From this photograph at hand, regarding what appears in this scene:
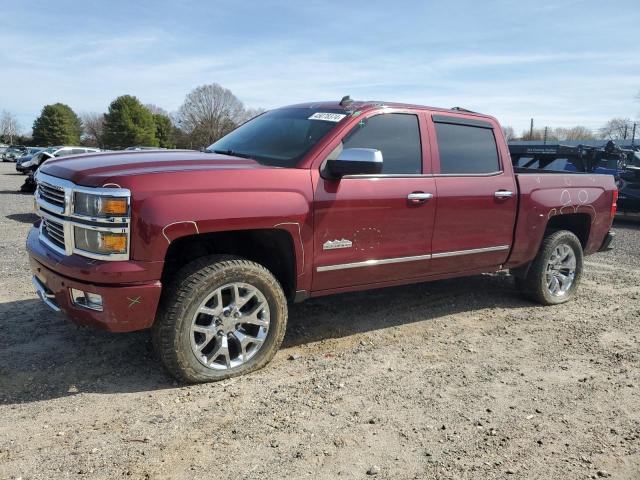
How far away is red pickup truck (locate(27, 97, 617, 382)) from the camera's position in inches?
126


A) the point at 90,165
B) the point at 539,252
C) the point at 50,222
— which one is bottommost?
the point at 539,252

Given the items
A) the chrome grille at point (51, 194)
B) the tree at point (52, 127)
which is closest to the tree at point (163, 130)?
the tree at point (52, 127)

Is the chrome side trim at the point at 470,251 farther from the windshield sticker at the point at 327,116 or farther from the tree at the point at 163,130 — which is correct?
the tree at the point at 163,130

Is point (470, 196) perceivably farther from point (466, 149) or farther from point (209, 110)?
point (209, 110)

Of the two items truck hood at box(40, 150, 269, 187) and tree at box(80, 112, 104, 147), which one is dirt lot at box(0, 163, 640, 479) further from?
tree at box(80, 112, 104, 147)

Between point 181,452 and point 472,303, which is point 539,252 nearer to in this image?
point 472,303

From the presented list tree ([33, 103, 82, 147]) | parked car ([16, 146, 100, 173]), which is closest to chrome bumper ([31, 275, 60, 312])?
parked car ([16, 146, 100, 173])

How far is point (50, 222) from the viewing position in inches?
142

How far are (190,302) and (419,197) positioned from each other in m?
2.05

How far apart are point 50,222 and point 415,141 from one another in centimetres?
288

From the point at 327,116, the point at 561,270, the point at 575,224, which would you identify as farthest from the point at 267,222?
the point at 575,224

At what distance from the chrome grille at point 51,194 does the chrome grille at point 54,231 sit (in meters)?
0.13

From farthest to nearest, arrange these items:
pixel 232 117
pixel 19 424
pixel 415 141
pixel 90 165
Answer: pixel 232 117
pixel 415 141
pixel 90 165
pixel 19 424

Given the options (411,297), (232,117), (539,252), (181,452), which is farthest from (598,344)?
(232,117)
